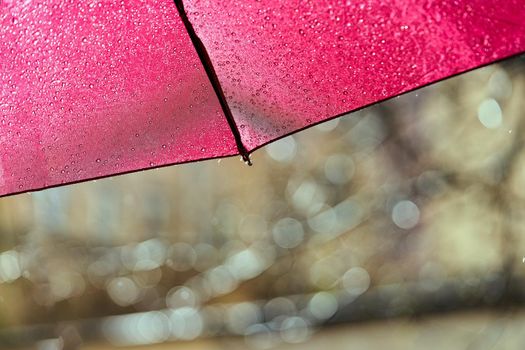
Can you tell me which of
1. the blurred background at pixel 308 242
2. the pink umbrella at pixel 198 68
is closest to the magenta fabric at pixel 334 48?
the pink umbrella at pixel 198 68

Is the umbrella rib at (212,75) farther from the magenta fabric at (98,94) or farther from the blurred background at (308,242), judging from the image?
the blurred background at (308,242)

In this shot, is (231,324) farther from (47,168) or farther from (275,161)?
(47,168)

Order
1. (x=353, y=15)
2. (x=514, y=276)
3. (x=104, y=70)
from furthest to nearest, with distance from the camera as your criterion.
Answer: (x=514, y=276) < (x=104, y=70) < (x=353, y=15)

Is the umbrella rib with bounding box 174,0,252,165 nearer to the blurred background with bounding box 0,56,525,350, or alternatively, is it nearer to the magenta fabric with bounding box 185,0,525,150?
the magenta fabric with bounding box 185,0,525,150

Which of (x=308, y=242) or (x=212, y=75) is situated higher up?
(x=212, y=75)

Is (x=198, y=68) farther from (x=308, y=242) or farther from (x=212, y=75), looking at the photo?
(x=308, y=242)

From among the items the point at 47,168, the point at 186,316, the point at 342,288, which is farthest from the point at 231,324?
the point at 47,168

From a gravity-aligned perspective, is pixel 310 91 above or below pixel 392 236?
above

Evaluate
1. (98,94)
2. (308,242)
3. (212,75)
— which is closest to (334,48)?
(212,75)
